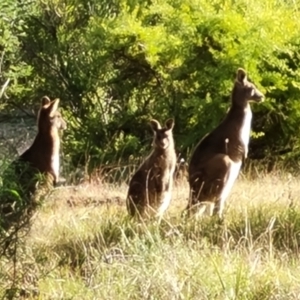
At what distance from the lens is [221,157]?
34.6ft

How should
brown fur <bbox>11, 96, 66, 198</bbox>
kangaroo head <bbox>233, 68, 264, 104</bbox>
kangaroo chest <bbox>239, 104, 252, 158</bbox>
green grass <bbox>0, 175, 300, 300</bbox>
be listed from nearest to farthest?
green grass <bbox>0, 175, 300, 300</bbox>
brown fur <bbox>11, 96, 66, 198</bbox>
kangaroo chest <bbox>239, 104, 252, 158</bbox>
kangaroo head <bbox>233, 68, 264, 104</bbox>

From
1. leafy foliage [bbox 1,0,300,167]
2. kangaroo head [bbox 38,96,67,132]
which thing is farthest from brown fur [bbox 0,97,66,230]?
leafy foliage [bbox 1,0,300,167]

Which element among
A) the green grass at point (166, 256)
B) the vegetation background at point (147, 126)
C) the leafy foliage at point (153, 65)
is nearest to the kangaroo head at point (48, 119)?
the vegetation background at point (147, 126)

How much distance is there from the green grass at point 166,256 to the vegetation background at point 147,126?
1 cm

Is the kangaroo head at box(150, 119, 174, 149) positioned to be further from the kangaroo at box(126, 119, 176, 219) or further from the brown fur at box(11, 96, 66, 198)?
the brown fur at box(11, 96, 66, 198)

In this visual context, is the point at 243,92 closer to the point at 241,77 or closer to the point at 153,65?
the point at 241,77

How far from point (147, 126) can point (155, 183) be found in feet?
18.7

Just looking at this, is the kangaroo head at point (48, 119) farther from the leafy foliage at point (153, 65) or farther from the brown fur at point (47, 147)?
the leafy foliage at point (153, 65)

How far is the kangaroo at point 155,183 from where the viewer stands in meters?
9.98

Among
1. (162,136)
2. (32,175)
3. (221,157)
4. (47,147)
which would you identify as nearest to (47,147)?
(47,147)

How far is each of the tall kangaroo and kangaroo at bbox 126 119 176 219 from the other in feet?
0.97

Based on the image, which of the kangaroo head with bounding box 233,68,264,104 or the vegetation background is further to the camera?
the kangaroo head with bounding box 233,68,264,104

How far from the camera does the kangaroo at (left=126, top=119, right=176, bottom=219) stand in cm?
998

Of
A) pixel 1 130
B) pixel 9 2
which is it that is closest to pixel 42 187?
pixel 9 2
